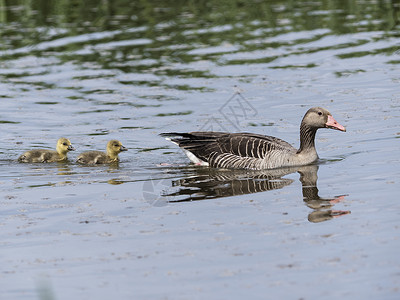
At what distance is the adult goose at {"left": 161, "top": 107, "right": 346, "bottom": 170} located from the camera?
13.4 metres

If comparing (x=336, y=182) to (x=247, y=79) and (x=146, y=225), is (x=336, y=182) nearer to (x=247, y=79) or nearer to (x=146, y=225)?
(x=146, y=225)

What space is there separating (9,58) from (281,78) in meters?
7.80

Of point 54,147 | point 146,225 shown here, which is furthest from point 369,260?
point 54,147

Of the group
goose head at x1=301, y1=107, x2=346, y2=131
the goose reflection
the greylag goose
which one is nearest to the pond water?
the goose reflection

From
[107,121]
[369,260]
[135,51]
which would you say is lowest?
[369,260]

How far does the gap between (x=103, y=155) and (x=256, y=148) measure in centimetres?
270

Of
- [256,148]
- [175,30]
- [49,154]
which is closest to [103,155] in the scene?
[49,154]

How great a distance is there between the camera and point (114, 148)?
1405cm

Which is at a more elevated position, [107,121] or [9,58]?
[9,58]

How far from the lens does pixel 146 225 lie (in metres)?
9.88

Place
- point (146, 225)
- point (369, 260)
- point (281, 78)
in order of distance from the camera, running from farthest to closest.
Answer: point (281, 78) < point (146, 225) < point (369, 260)

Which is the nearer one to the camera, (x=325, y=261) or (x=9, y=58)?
(x=325, y=261)

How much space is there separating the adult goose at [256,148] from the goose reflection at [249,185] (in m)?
0.17

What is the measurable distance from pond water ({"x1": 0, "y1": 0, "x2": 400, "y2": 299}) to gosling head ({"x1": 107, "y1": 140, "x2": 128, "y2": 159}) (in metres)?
0.29
